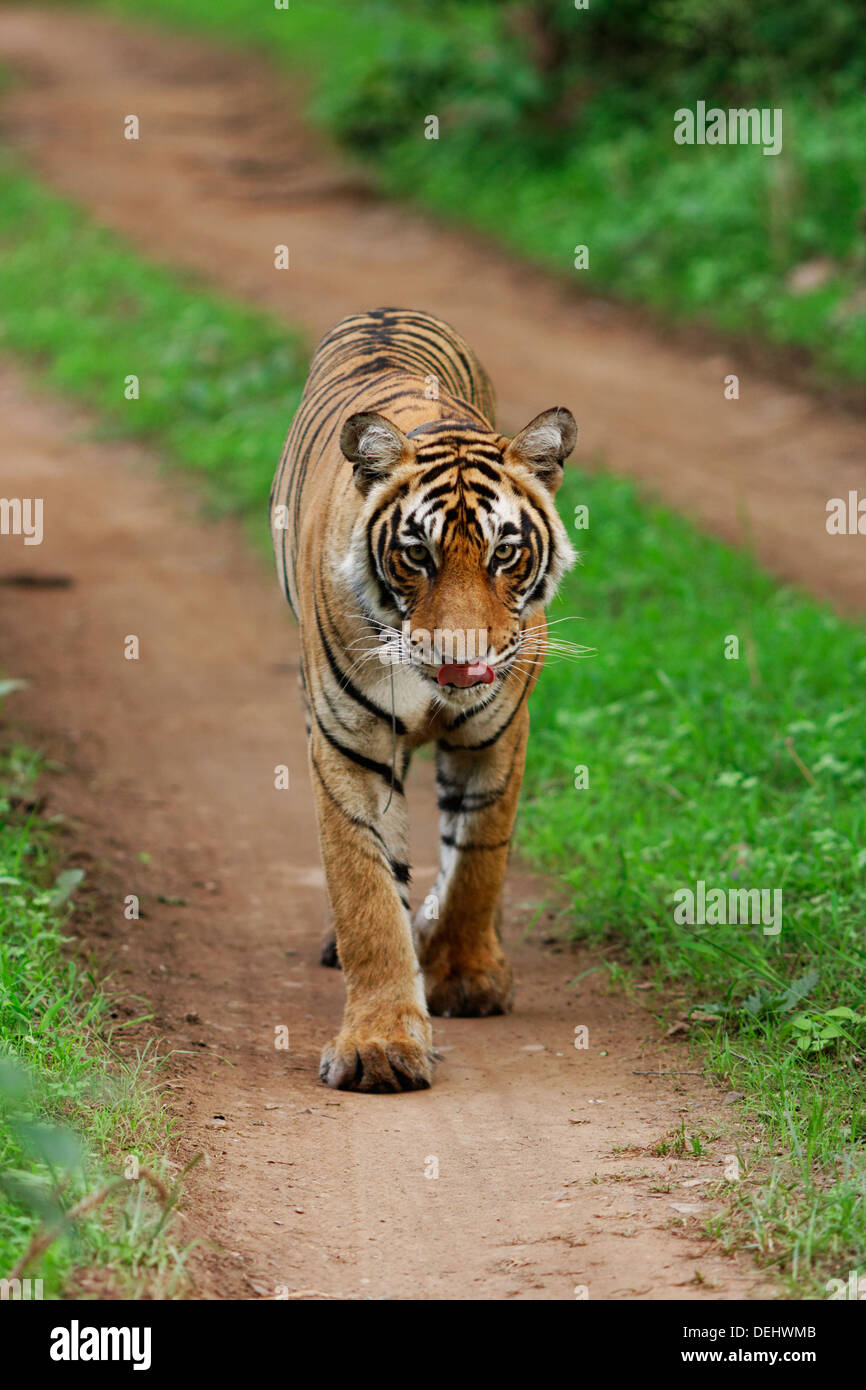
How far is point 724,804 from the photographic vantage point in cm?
527

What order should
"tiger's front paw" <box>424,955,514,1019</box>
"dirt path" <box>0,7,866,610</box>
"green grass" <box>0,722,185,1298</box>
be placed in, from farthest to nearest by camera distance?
"dirt path" <box>0,7,866,610</box> < "tiger's front paw" <box>424,955,514,1019</box> < "green grass" <box>0,722,185,1298</box>

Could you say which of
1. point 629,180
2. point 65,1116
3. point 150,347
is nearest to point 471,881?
point 65,1116

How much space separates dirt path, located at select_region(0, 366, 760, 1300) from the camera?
305 centimetres

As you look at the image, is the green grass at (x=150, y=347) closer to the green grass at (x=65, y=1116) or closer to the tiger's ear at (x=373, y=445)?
the green grass at (x=65, y=1116)

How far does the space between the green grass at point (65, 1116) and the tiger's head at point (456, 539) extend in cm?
115

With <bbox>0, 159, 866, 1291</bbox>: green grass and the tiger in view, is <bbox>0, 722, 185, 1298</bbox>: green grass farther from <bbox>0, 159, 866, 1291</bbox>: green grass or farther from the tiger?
<bbox>0, 159, 866, 1291</bbox>: green grass

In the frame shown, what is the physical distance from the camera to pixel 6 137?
16594mm

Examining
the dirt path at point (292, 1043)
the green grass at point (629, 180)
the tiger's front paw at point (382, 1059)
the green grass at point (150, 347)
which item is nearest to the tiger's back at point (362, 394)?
the dirt path at point (292, 1043)

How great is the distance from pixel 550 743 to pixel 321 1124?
272 cm

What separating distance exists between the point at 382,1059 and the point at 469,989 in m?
0.59

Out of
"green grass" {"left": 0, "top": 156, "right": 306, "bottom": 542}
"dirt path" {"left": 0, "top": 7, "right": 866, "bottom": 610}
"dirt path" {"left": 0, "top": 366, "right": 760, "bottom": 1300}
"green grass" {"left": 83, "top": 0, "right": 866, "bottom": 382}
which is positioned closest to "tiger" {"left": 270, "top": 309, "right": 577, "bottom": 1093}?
"dirt path" {"left": 0, "top": 366, "right": 760, "bottom": 1300}

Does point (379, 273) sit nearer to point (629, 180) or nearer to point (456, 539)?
point (629, 180)

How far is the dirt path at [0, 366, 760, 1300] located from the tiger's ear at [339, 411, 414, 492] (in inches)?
57.8
